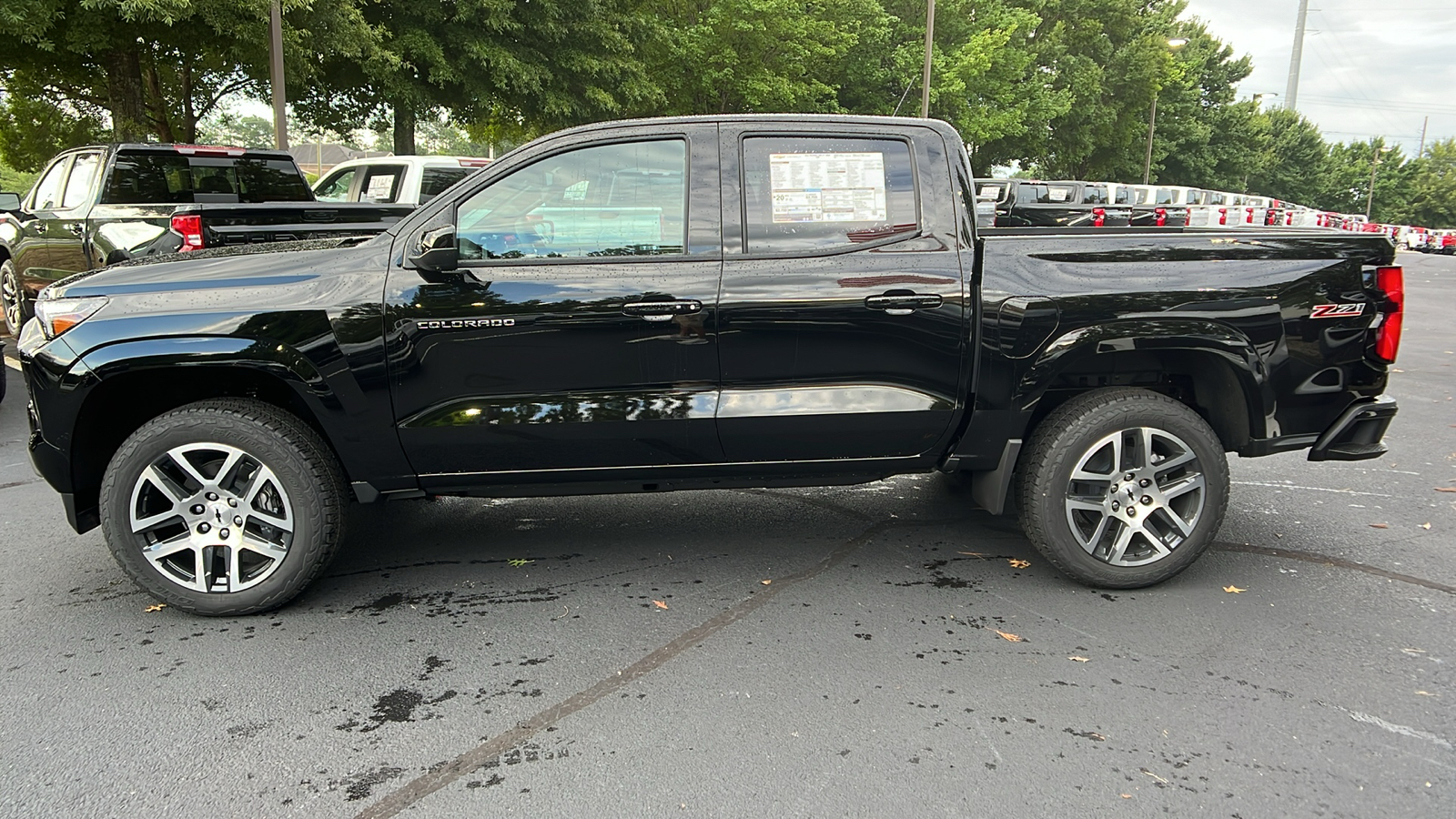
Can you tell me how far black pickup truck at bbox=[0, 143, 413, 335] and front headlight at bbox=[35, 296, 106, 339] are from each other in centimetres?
406

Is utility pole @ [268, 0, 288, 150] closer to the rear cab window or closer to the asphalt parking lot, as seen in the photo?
the rear cab window

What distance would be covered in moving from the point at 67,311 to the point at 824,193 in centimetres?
287

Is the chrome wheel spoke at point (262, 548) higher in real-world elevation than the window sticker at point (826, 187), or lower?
lower

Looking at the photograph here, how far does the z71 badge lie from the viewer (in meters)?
3.84

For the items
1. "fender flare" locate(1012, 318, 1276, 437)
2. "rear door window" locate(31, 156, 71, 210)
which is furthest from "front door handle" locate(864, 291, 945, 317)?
"rear door window" locate(31, 156, 71, 210)

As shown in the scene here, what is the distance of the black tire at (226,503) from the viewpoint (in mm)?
3564

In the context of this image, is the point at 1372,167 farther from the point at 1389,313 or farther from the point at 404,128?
the point at 1389,313

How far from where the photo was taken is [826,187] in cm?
378

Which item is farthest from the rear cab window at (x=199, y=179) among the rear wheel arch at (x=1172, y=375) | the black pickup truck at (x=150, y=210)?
the rear wheel arch at (x=1172, y=375)

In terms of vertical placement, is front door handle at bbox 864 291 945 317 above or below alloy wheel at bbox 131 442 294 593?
above

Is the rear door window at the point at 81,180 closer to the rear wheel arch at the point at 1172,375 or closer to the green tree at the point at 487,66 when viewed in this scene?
the green tree at the point at 487,66

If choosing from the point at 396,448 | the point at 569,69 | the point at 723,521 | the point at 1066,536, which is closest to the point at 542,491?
the point at 396,448

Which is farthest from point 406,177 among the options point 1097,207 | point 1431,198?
point 1431,198

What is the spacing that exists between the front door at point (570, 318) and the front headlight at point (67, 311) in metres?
1.07
